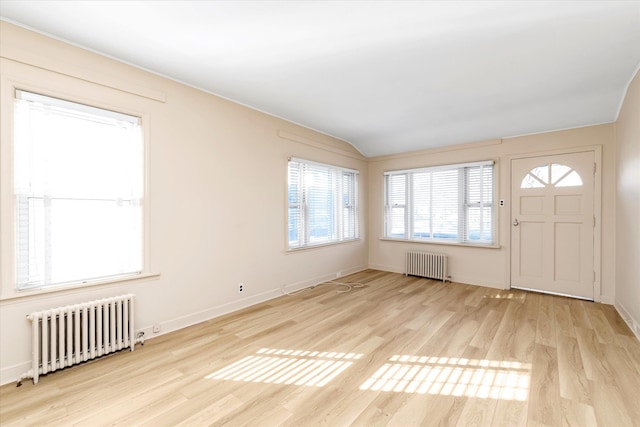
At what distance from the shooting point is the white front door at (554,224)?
4.02 metres

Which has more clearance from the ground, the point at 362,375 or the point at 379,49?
the point at 379,49

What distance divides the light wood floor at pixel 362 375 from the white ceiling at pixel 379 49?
8.67 feet

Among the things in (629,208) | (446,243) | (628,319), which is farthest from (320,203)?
(628,319)

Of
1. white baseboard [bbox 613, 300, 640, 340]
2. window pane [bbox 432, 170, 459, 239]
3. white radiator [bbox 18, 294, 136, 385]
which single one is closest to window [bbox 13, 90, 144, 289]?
white radiator [bbox 18, 294, 136, 385]

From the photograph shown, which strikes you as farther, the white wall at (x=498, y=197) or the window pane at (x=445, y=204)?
the window pane at (x=445, y=204)

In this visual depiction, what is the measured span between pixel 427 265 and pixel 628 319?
2.56 meters

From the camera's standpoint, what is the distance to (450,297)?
13.8ft

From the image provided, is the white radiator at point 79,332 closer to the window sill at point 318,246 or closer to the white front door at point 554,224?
the window sill at point 318,246

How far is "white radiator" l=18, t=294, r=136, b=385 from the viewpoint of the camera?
2.18m

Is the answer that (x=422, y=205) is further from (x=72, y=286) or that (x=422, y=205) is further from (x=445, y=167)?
(x=72, y=286)

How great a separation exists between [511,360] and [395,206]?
368 cm

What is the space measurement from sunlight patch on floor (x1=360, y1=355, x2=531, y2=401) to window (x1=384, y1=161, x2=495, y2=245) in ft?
9.68

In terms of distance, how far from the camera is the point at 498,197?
4.66m

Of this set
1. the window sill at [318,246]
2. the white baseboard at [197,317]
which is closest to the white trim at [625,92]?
the window sill at [318,246]
